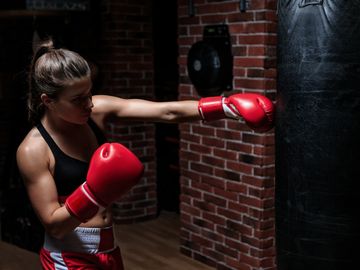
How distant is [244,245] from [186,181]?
0.64 meters

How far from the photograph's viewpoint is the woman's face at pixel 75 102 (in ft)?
5.74

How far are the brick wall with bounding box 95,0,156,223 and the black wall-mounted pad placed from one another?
115 cm

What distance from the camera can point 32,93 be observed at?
192 cm

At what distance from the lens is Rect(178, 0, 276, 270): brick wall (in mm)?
2941

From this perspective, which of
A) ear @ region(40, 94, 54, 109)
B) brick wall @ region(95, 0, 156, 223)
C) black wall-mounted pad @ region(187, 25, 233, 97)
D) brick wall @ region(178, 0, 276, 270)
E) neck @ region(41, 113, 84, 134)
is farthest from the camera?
brick wall @ region(95, 0, 156, 223)

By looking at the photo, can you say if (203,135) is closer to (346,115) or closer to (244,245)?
(244,245)

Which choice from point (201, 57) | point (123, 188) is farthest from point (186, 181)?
Result: point (123, 188)

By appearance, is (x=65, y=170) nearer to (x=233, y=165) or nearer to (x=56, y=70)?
(x=56, y=70)

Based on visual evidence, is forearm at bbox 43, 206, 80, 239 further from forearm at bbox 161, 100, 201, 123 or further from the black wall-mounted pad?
the black wall-mounted pad

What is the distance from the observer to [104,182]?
5.53 feet

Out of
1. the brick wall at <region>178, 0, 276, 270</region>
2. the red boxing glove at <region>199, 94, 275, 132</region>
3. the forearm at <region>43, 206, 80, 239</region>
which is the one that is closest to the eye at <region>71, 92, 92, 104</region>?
the forearm at <region>43, 206, 80, 239</region>

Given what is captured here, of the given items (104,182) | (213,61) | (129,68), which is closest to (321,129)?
(104,182)

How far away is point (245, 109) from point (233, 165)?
126 cm

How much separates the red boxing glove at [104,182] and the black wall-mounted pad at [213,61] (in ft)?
4.90
